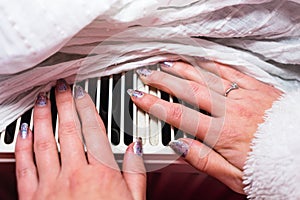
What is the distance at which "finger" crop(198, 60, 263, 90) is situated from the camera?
1.67 feet

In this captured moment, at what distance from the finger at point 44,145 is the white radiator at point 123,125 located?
1 cm

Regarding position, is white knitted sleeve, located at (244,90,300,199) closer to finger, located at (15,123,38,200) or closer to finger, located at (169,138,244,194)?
finger, located at (169,138,244,194)

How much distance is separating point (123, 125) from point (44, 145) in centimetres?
9

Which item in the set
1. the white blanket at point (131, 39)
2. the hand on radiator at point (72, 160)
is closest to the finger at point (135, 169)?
the hand on radiator at point (72, 160)

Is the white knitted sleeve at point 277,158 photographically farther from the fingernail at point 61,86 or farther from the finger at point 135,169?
the fingernail at point 61,86

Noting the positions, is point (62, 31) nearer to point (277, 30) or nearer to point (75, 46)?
point (75, 46)

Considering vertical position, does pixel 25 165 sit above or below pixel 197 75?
below

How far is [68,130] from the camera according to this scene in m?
0.47

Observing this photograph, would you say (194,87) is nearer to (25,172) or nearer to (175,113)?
(175,113)

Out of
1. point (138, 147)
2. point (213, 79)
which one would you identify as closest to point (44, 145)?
point (138, 147)

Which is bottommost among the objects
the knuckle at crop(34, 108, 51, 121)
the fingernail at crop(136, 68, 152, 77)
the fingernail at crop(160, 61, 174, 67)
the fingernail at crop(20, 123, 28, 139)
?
the fingernail at crop(20, 123, 28, 139)

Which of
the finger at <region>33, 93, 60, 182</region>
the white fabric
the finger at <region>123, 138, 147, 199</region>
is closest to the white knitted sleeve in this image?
the white fabric

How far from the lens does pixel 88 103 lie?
0.48 meters

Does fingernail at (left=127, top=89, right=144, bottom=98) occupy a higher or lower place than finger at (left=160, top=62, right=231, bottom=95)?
lower
